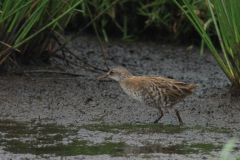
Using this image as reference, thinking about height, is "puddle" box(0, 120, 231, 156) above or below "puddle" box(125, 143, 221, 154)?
below

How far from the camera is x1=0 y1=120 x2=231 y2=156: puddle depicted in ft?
11.5

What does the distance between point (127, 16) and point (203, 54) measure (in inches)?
65.8

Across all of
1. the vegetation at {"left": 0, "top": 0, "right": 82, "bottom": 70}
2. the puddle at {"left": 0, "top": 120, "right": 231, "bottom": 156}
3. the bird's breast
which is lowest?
the puddle at {"left": 0, "top": 120, "right": 231, "bottom": 156}

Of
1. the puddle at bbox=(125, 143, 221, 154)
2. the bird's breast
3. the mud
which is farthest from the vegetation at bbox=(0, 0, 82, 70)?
the puddle at bbox=(125, 143, 221, 154)

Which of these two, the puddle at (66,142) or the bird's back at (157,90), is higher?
the bird's back at (157,90)

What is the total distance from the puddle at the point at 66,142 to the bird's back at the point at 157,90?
42 cm

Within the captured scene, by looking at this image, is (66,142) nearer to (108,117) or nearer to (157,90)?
(108,117)

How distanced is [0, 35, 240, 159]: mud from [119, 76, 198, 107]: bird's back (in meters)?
0.24

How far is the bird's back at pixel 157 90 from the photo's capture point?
4660 millimetres

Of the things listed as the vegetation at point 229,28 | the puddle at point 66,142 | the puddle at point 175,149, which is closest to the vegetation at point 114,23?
the vegetation at point 229,28

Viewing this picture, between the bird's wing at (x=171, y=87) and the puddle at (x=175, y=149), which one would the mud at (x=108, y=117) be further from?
the bird's wing at (x=171, y=87)

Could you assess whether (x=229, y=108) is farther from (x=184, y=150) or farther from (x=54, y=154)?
(x=54, y=154)

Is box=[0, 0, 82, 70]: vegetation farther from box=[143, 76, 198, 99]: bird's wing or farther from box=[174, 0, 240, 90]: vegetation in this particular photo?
box=[174, 0, 240, 90]: vegetation

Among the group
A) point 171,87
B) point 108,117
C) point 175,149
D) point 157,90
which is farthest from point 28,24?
point 175,149
